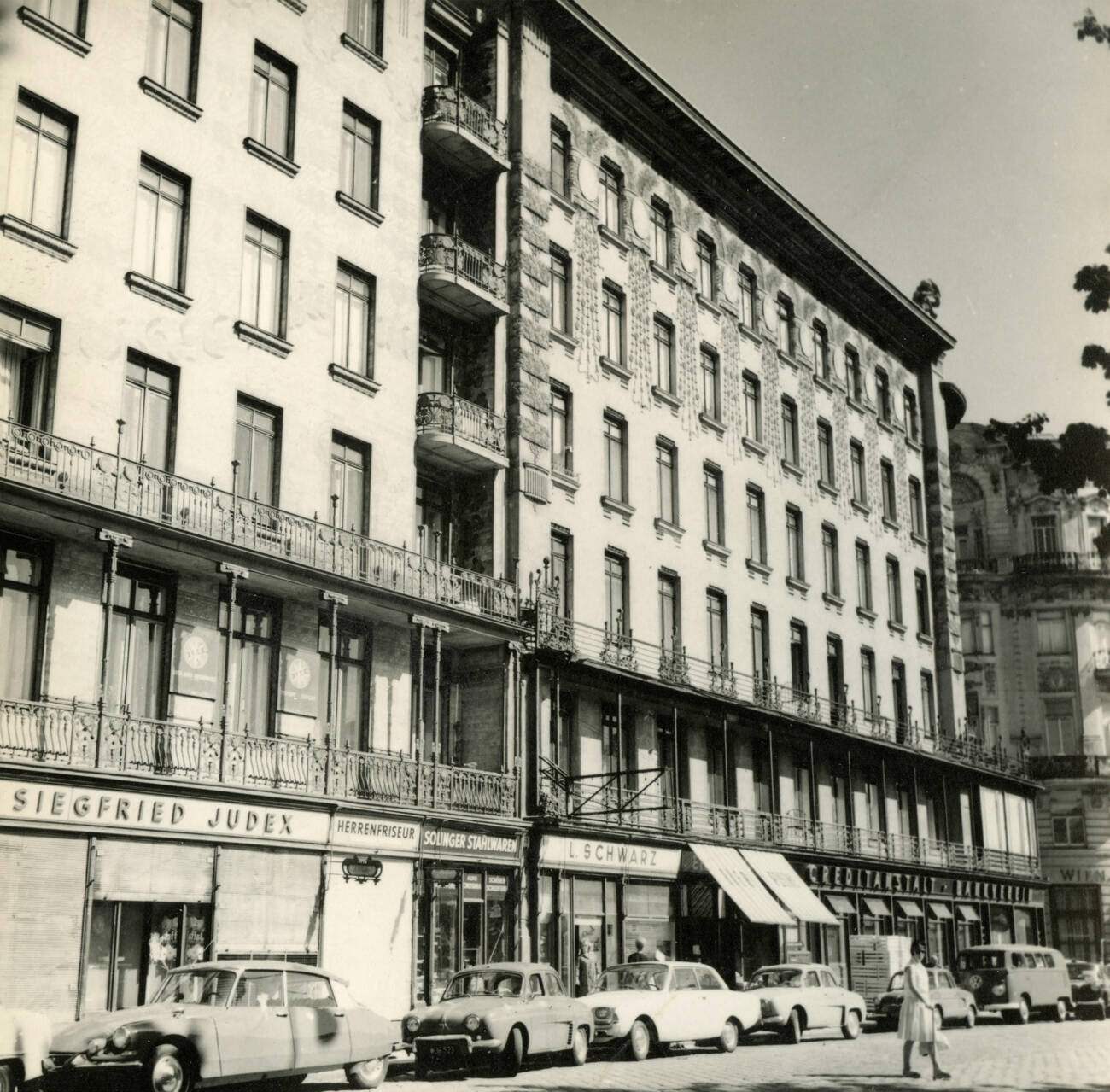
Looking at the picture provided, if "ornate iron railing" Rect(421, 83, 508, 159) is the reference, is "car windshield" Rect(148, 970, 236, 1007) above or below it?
below

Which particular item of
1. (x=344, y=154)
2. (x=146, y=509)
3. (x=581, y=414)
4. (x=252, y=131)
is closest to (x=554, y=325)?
(x=581, y=414)

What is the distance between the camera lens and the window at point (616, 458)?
1346 inches

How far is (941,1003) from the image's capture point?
29625mm

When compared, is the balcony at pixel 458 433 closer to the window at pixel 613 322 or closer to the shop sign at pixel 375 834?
the window at pixel 613 322

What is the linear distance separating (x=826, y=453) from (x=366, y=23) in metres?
21.5

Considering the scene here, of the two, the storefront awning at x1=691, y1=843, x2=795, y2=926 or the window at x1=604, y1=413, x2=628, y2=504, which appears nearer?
the storefront awning at x1=691, y1=843, x2=795, y2=926

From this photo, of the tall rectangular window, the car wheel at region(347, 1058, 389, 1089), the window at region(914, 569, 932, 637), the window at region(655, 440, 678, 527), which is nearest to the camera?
the car wheel at region(347, 1058, 389, 1089)

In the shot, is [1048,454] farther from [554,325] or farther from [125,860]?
[554,325]

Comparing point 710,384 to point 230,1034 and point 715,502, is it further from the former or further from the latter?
point 230,1034

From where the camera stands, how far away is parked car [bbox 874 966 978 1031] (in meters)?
30.0

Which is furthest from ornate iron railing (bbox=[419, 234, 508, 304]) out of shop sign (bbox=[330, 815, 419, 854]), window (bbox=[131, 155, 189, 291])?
shop sign (bbox=[330, 815, 419, 854])

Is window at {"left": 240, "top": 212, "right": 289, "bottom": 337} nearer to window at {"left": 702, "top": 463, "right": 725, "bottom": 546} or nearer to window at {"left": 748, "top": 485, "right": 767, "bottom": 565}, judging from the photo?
window at {"left": 702, "top": 463, "right": 725, "bottom": 546}

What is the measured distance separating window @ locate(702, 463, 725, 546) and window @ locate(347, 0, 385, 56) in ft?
45.9

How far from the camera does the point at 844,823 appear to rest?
41031mm
